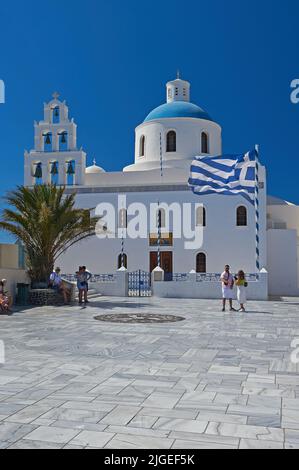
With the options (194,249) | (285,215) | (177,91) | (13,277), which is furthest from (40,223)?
(177,91)

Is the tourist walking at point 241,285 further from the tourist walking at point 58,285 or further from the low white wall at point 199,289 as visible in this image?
the tourist walking at point 58,285

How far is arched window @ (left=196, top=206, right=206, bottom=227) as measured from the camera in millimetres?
27141

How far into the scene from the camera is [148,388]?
5457mm

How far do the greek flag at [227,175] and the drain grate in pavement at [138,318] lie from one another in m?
7.92

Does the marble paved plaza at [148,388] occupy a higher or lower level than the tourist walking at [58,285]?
lower

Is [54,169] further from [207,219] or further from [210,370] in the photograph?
[210,370]

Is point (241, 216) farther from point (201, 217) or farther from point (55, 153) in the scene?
point (55, 153)

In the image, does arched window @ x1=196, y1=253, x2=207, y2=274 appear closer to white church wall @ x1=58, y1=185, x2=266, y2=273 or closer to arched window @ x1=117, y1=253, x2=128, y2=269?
white church wall @ x1=58, y1=185, x2=266, y2=273

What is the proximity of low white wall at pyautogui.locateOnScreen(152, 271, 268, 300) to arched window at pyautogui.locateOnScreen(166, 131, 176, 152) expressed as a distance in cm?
1249

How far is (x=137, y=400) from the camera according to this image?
495 centimetres

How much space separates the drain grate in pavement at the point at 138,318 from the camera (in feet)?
39.0

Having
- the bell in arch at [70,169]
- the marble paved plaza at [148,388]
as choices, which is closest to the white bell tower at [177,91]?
the bell in arch at [70,169]
